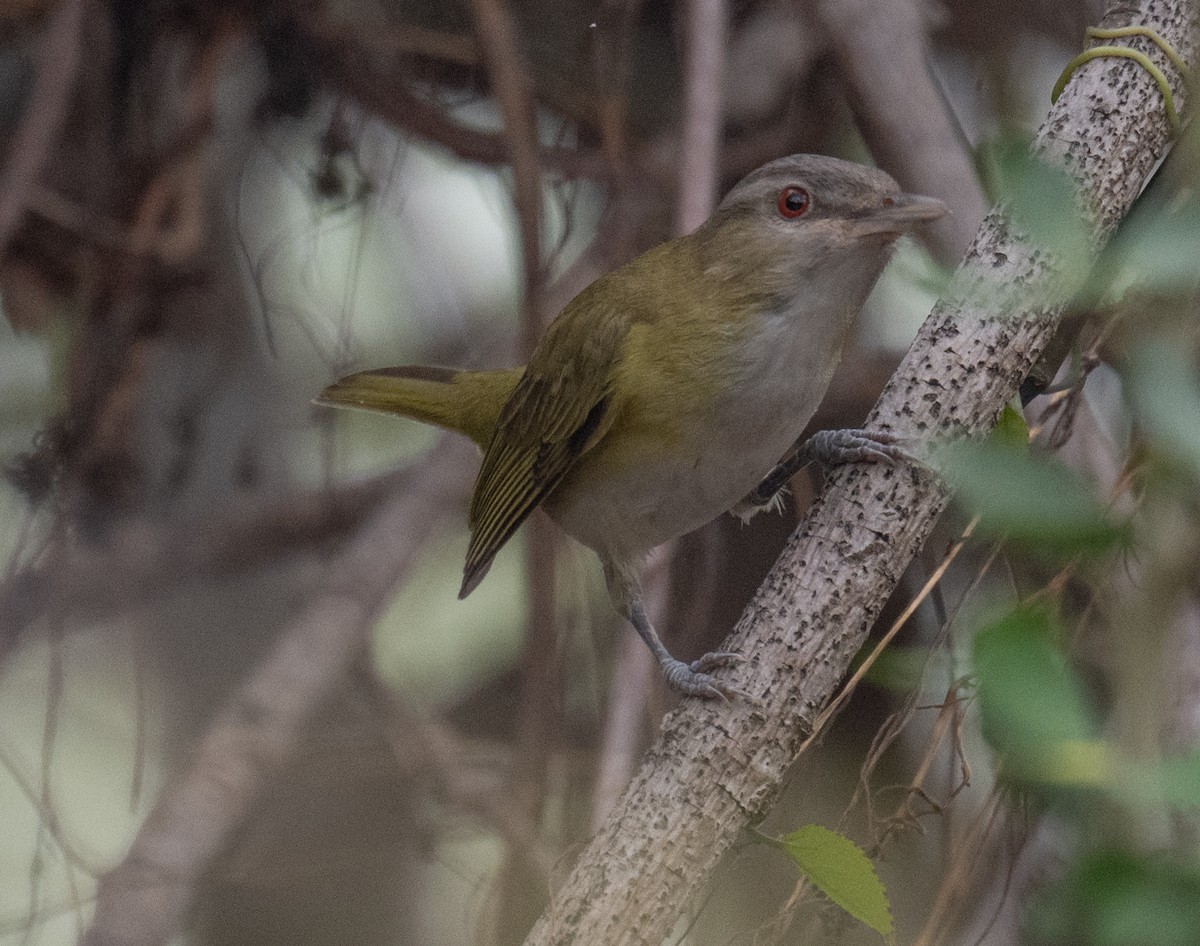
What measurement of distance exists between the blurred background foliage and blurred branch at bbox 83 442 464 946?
Result: 0.33 ft

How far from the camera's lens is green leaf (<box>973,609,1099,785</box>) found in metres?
0.43

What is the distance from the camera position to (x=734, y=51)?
292 centimetres

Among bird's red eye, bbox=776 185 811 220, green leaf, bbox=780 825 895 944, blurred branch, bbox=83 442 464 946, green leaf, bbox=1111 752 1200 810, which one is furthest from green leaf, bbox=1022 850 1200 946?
blurred branch, bbox=83 442 464 946

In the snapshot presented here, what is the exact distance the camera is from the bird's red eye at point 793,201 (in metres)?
1.67

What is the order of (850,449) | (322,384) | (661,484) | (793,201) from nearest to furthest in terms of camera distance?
1. (850,449)
2. (793,201)
3. (661,484)
4. (322,384)

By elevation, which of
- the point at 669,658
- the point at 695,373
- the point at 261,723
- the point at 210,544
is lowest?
the point at 261,723

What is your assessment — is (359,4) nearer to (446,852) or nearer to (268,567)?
(268,567)

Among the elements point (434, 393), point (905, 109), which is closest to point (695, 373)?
point (434, 393)

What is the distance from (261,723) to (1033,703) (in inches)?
93.1

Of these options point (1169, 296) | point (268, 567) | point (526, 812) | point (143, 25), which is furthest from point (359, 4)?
point (1169, 296)

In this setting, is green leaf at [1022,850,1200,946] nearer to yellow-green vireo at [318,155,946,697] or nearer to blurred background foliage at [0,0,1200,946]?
yellow-green vireo at [318,155,946,697]

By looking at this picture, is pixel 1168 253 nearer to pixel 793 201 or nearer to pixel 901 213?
pixel 901 213

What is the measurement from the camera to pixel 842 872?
4.03 ft

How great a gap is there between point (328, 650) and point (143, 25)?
1539 mm
